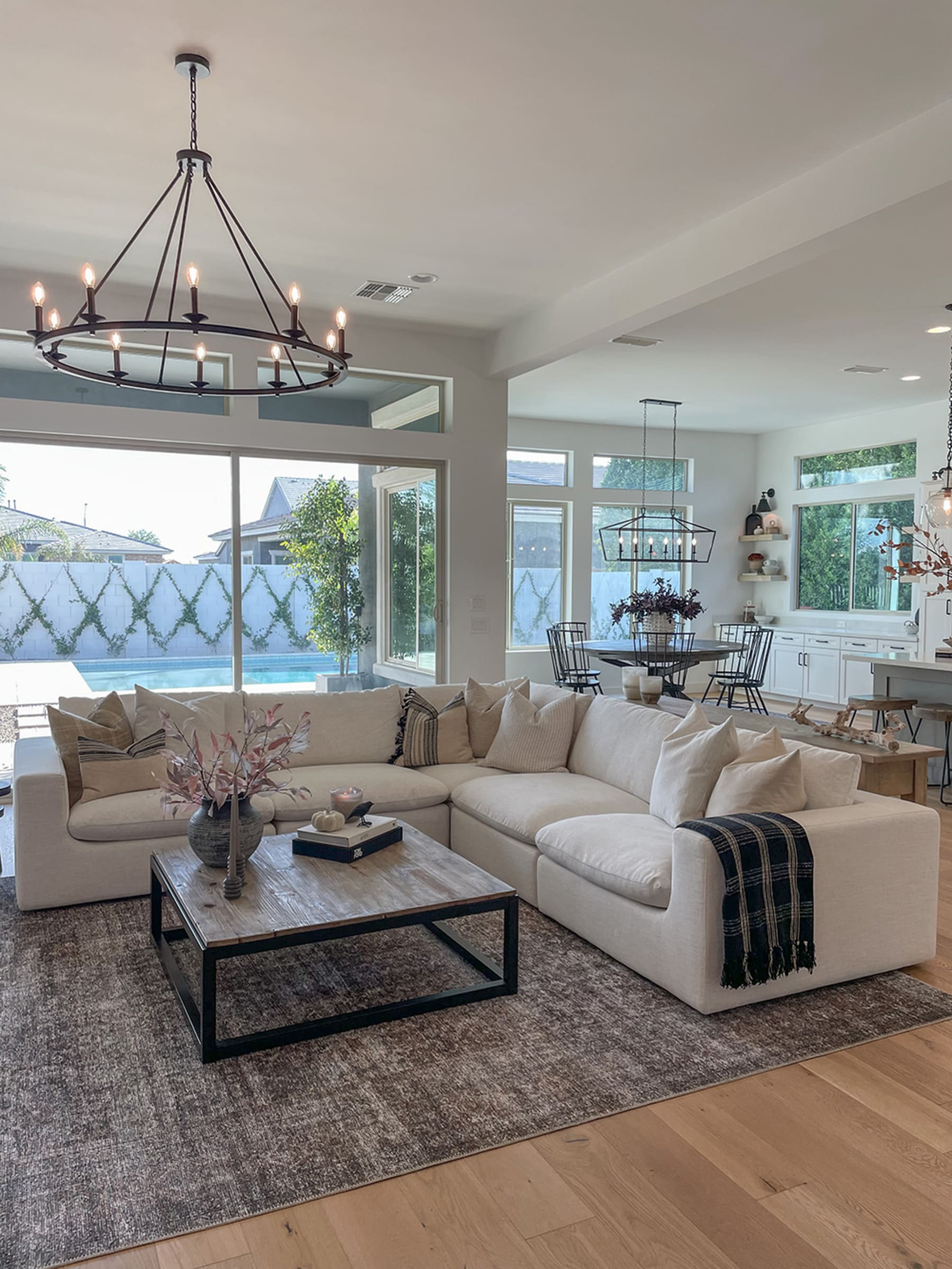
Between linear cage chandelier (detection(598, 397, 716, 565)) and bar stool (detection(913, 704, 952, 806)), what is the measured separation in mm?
4656

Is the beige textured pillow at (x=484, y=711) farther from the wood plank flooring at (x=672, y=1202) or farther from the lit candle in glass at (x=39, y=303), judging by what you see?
the lit candle in glass at (x=39, y=303)

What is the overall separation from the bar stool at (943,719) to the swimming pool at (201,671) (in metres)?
3.76

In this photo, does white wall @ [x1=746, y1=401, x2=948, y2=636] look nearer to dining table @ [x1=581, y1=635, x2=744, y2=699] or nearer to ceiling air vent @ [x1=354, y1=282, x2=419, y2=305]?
dining table @ [x1=581, y1=635, x2=744, y2=699]

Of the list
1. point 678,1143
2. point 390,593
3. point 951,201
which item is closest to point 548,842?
point 678,1143

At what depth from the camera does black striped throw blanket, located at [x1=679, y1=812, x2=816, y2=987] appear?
115 inches

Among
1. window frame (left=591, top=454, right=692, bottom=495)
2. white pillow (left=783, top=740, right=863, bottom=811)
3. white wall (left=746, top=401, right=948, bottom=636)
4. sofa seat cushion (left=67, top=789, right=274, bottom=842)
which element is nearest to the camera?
white pillow (left=783, top=740, right=863, bottom=811)

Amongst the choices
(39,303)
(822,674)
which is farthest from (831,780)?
(822,674)

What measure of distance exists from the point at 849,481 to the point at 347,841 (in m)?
8.33

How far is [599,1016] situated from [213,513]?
431 centimetres

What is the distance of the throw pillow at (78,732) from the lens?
13.5 ft

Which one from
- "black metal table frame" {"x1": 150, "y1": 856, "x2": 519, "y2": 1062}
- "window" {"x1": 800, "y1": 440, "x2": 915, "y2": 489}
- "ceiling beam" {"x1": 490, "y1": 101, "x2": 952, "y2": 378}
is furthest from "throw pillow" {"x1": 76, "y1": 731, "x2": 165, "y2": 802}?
"window" {"x1": 800, "y1": 440, "x2": 915, "y2": 489}

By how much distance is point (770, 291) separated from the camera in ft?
18.3

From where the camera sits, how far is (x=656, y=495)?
1092 cm

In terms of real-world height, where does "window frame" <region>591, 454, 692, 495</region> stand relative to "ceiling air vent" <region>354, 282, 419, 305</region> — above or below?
below
